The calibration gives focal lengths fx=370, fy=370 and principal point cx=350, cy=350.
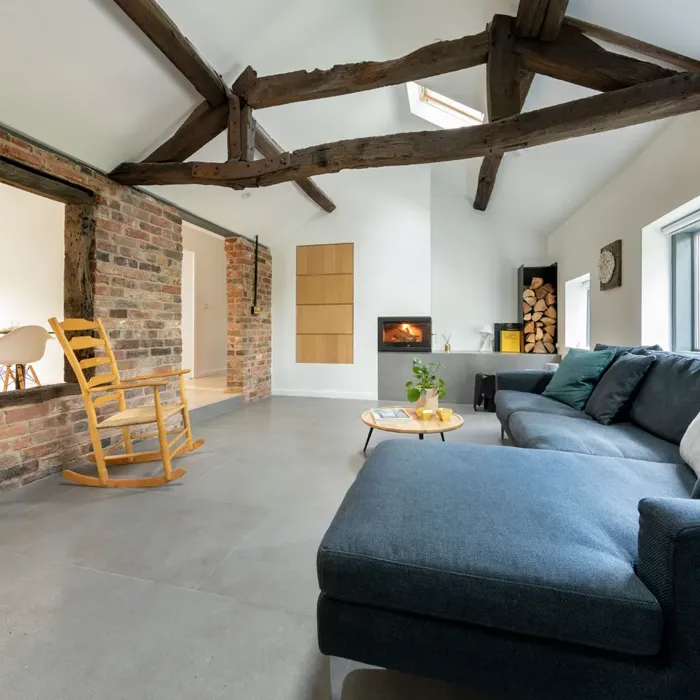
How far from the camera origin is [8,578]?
1469 mm

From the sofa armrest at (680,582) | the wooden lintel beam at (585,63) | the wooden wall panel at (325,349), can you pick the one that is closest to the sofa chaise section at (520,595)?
the sofa armrest at (680,582)

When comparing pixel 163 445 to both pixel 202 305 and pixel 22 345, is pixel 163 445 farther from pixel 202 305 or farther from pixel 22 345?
→ pixel 202 305

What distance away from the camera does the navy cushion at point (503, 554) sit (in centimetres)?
76

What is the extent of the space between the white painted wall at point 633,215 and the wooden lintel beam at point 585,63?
17.9 inches

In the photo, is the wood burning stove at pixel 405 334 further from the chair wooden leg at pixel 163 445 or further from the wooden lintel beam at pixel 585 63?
the chair wooden leg at pixel 163 445

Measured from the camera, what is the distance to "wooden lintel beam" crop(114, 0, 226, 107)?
2104 mm

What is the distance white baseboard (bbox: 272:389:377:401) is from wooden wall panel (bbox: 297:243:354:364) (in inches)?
18.1

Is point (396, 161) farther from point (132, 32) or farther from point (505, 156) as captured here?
point (505, 156)

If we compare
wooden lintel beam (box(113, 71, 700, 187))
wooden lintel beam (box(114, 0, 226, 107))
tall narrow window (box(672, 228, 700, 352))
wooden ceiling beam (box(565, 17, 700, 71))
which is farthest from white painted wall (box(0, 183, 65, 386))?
tall narrow window (box(672, 228, 700, 352))

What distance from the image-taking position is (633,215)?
3.07 meters

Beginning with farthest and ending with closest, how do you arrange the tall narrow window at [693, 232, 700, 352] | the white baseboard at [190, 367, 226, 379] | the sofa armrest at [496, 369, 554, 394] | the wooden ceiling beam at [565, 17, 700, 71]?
the white baseboard at [190, 367, 226, 379] < the sofa armrest at [496, 369, 554, 394] < the tall narrow window at [693, 232, 700, 352] < the wooden ceiling beam at [565, 17, 700, 71]

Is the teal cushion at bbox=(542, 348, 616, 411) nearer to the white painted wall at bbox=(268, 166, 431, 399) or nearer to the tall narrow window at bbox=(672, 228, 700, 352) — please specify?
the tall narrow window at bbox=(672, 228, 700, 352)

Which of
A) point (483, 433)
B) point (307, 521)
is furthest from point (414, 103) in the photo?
point (307, 521)

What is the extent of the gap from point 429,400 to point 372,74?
8.14 feet
